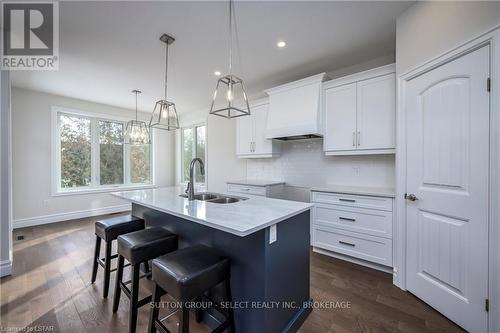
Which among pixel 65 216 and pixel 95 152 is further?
pixel 95 152

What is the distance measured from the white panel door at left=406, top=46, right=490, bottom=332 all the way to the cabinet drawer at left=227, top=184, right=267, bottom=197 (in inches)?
77.2

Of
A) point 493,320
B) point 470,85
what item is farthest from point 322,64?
point 493,320

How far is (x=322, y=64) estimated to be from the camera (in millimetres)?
3100

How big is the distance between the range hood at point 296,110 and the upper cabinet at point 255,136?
33 centimetres

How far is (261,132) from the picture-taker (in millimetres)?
3863

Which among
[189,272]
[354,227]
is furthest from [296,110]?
[189,272]

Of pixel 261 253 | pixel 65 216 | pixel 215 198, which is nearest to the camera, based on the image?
pixel 261 253

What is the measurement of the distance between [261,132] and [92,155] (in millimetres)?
4013

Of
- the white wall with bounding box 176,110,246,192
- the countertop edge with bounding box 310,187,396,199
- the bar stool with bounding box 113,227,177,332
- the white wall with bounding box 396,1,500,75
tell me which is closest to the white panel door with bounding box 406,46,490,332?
the white wall with bounding box 396,1,500,75

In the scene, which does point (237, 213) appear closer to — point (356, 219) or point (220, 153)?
point (356, 219)

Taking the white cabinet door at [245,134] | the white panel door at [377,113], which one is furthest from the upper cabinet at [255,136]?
the white panel door at [377,113]

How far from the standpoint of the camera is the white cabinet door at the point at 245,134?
13.3 feet

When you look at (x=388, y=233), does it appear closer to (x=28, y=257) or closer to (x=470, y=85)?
(x=470, y=85)

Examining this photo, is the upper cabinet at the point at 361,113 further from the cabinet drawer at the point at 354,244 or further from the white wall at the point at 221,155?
the white wall at the point at 221,155
